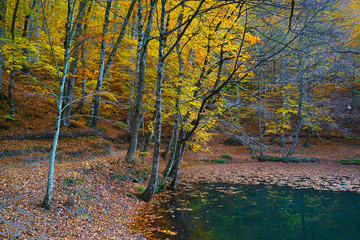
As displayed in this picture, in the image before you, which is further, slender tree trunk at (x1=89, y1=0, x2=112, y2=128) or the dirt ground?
slender tree trunk at (x1=89, y1=0, x2=112, y2=128)

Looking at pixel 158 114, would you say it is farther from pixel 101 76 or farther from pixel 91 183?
pixel 101 76

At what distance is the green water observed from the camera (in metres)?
6.41

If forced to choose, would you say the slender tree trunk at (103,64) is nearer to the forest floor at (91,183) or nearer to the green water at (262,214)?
the forest floor at (91,183)

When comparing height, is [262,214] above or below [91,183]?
below

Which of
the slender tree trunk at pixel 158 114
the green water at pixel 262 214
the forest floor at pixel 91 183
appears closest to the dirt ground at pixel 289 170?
the forest floor at pixel 91 183

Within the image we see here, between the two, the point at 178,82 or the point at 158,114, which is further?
the point at 178,82

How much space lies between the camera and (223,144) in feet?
83.5

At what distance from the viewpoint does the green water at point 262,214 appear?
641 cm

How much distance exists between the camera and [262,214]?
7949 millimetres

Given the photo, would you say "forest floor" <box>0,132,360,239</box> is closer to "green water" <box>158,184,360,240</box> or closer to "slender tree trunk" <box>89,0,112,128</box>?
"green water" <box>158,184,360,240</box>

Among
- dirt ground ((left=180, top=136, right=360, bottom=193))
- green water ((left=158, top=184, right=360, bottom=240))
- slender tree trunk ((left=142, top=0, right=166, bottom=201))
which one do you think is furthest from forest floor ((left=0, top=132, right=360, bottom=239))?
green water ((left=158, top=184, right=360, bottom=240))

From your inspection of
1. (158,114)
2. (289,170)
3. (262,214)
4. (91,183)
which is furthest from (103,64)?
(289,170)

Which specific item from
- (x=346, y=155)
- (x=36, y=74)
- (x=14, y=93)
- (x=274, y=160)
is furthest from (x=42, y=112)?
(x=346, y=155)

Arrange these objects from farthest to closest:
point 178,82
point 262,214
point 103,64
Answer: point 103,64, point 178,82, point 262,214
